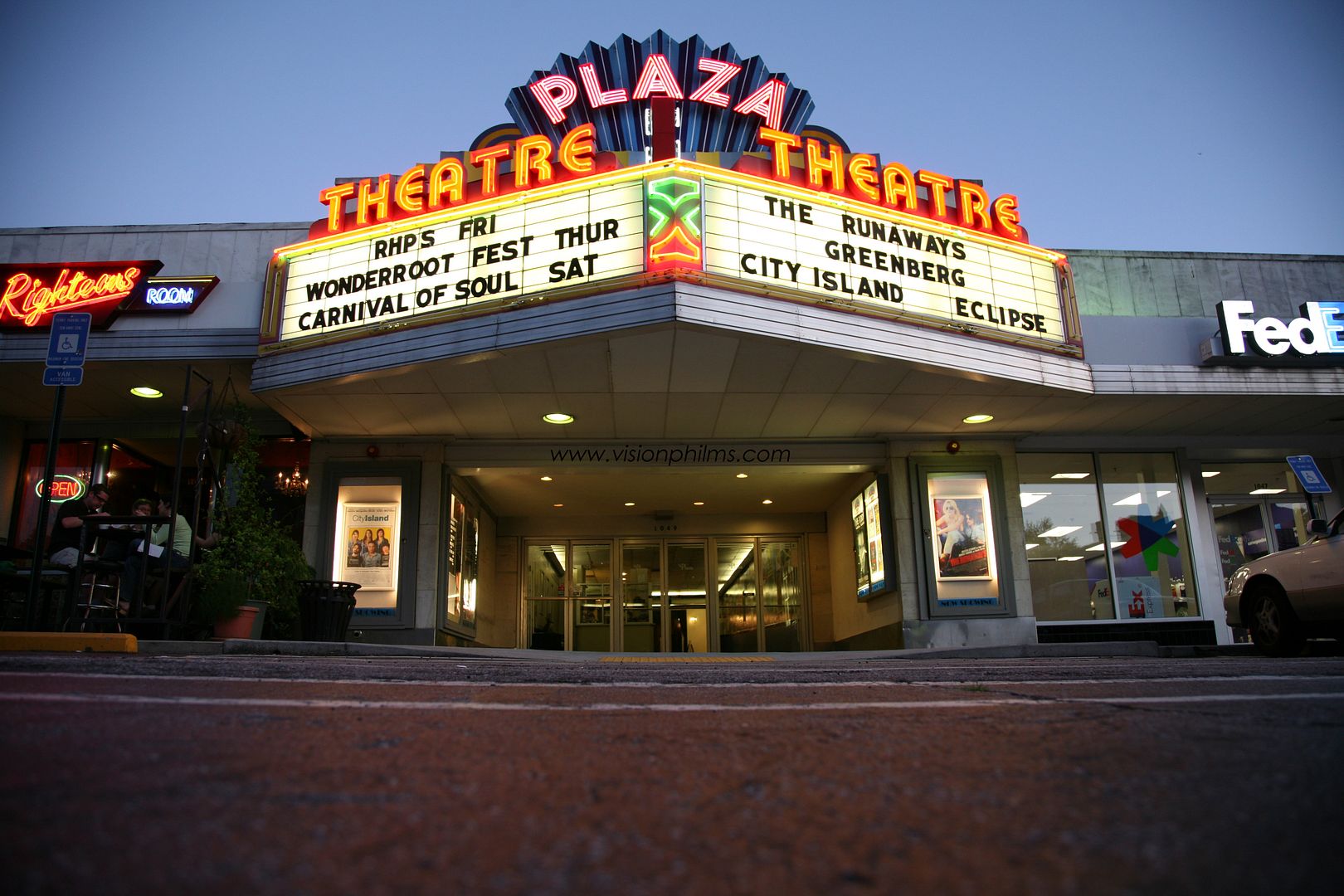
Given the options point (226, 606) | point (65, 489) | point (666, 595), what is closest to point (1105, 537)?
point (666, 595)

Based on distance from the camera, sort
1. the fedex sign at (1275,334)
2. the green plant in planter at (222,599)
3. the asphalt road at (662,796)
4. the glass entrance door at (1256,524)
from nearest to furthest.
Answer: the asphalt road at (662,796) → the green plant in planter at (222,599) → the fedex sign at (1275,334) → the glass entrance door at (1256,524)

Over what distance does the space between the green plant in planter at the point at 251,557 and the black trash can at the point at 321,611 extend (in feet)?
0.77

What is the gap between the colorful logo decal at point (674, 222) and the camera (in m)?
9.81

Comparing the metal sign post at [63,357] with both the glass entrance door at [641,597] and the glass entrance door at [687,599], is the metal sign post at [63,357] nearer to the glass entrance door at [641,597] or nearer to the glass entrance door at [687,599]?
the glass entrance door at [641,597]

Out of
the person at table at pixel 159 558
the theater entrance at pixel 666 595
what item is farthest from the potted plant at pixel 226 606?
the theater entrance at pixel 666 595

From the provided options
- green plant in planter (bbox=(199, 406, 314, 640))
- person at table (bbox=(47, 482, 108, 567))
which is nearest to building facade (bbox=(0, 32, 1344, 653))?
green plant in planter (bbox=(199, 406, 314, 640))

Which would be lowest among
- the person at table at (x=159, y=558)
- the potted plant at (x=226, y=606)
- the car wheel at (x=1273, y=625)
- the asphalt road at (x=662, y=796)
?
the asphalt road at (x=662, y=796)

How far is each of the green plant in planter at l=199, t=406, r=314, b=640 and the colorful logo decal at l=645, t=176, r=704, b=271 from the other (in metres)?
5.95

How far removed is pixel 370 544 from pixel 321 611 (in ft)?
7.04

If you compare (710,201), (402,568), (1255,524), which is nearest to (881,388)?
(710,201)

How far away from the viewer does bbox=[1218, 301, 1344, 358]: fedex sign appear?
1295 cm

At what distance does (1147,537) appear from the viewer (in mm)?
14867

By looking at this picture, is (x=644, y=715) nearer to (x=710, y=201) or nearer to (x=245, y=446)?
(x=710, y=201)

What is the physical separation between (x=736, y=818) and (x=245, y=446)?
11.7 metres
